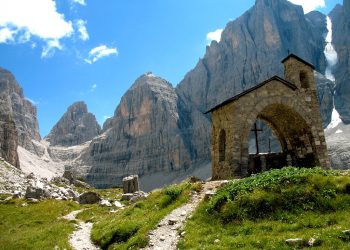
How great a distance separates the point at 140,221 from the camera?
735 inches

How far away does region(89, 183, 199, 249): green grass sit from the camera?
16.7 metres

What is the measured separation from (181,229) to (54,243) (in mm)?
6976

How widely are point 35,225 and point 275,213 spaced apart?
59.3ft

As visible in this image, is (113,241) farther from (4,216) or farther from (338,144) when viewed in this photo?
(338,144)

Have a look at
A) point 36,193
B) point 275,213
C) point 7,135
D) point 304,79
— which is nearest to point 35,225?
point 36,193

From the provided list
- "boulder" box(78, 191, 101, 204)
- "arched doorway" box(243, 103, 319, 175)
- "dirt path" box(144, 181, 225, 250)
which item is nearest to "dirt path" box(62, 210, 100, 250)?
"dirt path" box(144, 181, 225, 250)

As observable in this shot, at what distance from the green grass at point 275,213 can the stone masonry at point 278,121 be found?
1180cm

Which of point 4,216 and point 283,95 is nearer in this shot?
point 4,216

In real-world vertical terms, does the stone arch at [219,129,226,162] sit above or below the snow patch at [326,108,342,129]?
below

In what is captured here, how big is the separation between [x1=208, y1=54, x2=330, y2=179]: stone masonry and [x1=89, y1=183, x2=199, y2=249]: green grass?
30.0ft

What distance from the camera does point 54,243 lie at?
751 inches

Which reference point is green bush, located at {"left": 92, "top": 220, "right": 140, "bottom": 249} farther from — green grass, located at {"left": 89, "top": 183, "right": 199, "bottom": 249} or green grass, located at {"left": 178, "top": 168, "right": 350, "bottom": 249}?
green grass, located at {"left": 178, "top": 168, "right": 350, "bottom": 249}

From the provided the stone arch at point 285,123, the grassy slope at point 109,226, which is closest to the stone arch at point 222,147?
the stone arch at point 285,123

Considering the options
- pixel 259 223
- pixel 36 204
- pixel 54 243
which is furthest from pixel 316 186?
pixel 36 204
